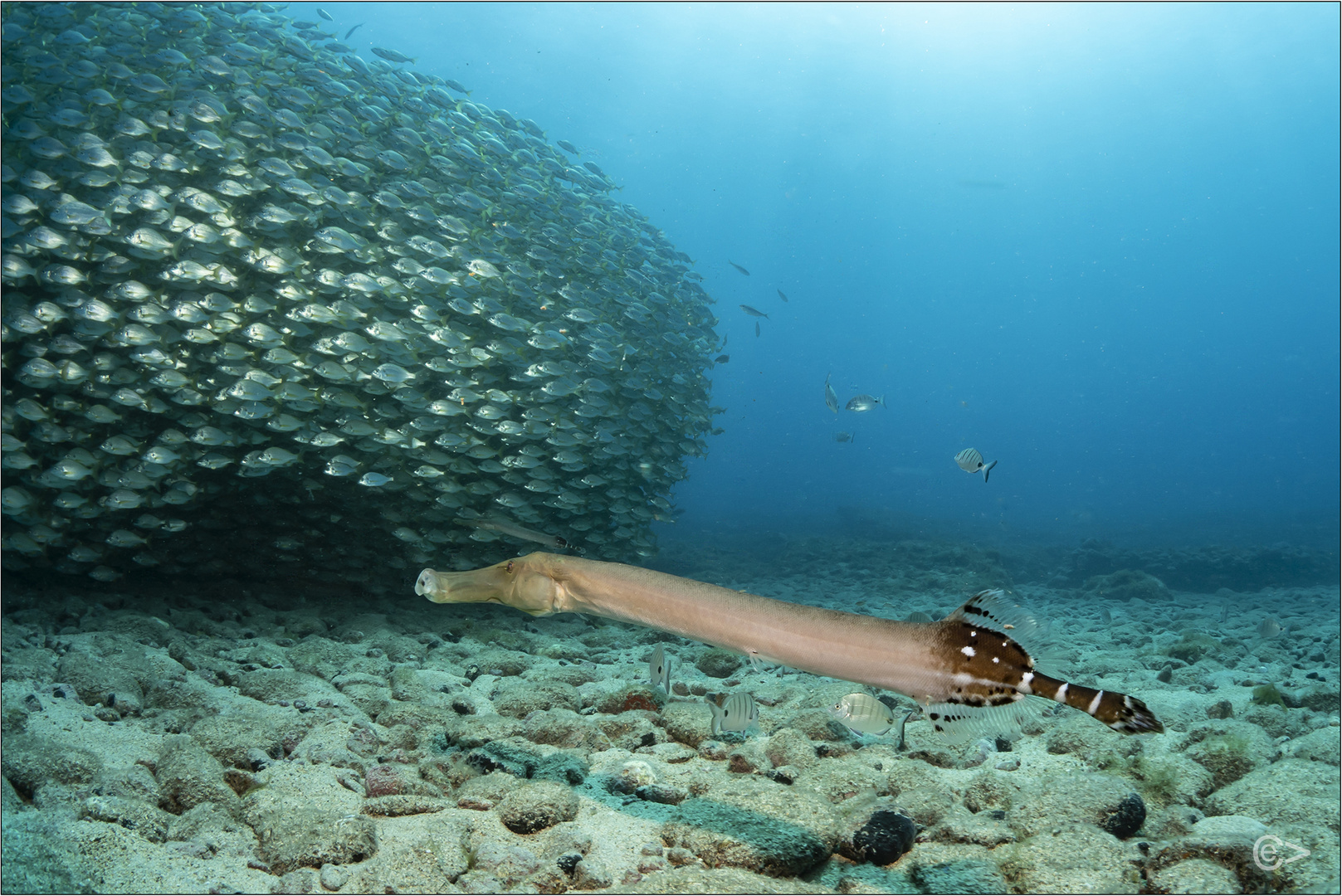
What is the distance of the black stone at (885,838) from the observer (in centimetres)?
232

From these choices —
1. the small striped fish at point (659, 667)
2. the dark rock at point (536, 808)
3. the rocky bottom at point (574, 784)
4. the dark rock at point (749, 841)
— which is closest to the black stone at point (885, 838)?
the rocky bottom at point (574, 784)

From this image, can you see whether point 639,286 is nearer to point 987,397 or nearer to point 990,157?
point 990,157

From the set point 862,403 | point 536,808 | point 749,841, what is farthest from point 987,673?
point 862,403

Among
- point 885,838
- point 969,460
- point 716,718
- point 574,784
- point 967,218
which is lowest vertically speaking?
point 574,784

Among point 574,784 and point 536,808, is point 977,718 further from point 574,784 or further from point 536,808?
point 574,784

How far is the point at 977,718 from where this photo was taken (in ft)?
4.44

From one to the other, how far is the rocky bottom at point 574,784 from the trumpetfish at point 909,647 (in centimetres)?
12

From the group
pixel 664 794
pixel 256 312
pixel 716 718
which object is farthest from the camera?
pixel 256 312

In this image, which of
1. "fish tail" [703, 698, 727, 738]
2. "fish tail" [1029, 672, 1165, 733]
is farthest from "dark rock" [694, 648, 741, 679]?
"fish tail" [1029, 672, 1165, 733]

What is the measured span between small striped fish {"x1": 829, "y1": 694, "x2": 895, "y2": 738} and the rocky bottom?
6.9 inches

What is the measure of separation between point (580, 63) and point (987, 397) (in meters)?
128

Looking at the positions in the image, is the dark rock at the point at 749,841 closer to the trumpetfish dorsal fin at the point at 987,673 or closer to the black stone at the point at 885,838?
the black stone at the point at 885,838

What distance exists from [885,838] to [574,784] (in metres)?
1.36

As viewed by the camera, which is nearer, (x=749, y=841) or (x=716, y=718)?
(x=749, y=841)
